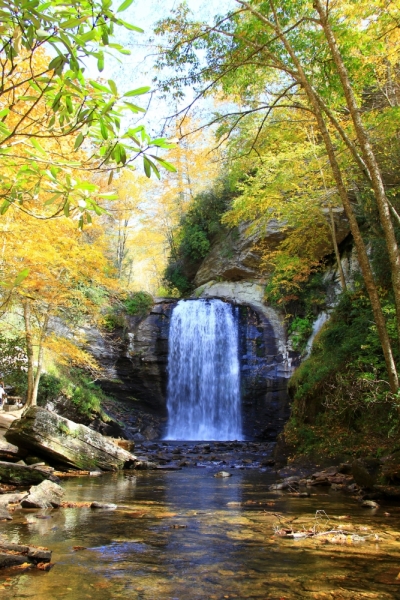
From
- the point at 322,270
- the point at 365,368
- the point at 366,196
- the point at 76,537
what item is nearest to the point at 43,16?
the point at 76,537

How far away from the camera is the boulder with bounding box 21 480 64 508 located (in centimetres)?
557

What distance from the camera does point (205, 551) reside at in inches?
152

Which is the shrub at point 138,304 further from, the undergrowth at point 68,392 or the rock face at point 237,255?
the undergrowth at point 68,392

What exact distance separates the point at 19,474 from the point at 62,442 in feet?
6.91

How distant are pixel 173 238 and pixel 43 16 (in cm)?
2486

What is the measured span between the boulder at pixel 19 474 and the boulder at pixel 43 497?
1.31 meters

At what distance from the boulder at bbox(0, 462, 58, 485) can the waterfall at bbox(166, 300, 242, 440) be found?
10829mm

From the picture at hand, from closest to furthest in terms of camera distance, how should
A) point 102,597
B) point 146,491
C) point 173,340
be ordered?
1. point 102,597
2. point 146,491
3. point 173,340

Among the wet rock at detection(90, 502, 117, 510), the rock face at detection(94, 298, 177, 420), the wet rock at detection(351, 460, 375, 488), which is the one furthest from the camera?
the rock face at detection(94, 298, 177, 420)

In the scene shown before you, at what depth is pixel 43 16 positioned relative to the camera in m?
1.85

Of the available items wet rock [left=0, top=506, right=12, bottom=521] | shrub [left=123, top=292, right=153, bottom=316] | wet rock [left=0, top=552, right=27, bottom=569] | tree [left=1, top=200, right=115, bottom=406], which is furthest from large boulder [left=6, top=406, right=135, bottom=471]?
shrub [left=123, top=292, right=153, bottom=316]

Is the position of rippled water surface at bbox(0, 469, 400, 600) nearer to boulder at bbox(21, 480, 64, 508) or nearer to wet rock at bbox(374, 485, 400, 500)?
boulder at bbox(21, 480, 64, 508)

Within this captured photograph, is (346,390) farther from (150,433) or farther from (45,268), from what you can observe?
(150,433)

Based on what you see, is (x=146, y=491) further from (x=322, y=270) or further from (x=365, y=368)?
(x=322, y=270)
